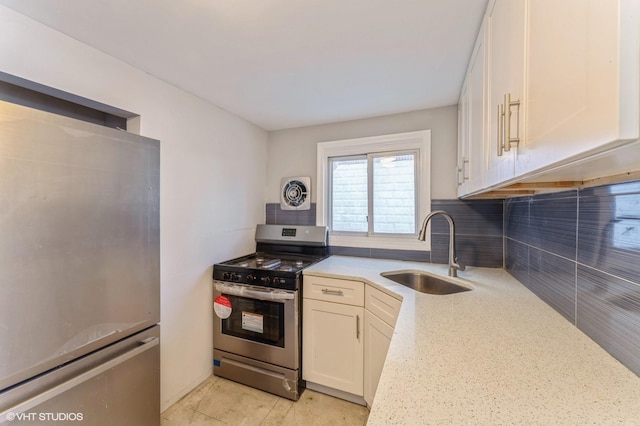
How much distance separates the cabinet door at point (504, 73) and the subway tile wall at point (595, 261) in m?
0.31

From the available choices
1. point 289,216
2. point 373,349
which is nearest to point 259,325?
point 373,349

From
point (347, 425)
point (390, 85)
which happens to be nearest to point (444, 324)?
point (347, 425)

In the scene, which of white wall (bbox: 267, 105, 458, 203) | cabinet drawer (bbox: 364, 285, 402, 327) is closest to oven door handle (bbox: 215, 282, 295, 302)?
cabinet drawer (bbox: 364, 285, 402, 327)

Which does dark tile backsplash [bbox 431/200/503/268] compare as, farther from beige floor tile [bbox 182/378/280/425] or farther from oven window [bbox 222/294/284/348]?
beige floor tile [bbox 182/378/280/425]

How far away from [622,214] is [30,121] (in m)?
1.99

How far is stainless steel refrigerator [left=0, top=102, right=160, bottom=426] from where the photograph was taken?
2.94ft

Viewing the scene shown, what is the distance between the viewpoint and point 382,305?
1560mm

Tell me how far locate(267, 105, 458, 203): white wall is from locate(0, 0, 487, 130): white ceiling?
0.24 m

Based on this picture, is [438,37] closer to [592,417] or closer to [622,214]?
[622,214]

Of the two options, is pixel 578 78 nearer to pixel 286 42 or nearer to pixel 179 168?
pixel 286 42

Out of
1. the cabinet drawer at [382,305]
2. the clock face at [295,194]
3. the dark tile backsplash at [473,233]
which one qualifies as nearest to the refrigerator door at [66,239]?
the cabinet drawer at [382,305]

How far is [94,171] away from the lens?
112 centimetres

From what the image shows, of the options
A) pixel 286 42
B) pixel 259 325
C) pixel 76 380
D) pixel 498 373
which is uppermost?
pixel 286 42

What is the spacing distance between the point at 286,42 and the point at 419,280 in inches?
69.4
